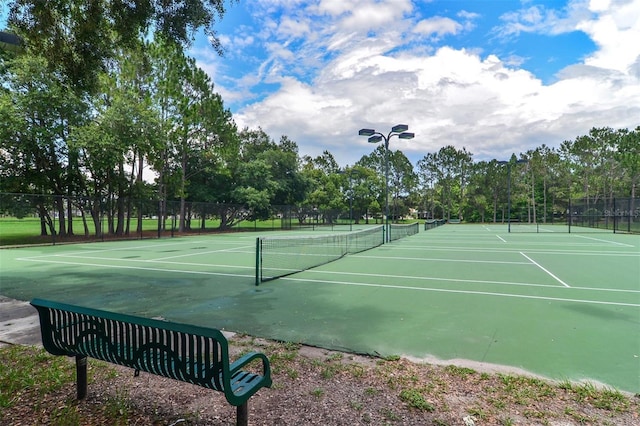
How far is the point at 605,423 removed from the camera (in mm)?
2488

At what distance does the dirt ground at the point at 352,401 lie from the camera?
2.56m

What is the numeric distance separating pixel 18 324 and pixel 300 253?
30.3 ft

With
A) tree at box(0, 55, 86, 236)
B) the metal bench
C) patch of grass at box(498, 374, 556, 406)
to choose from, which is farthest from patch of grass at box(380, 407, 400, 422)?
tree at box(0, 55, 86, 236)

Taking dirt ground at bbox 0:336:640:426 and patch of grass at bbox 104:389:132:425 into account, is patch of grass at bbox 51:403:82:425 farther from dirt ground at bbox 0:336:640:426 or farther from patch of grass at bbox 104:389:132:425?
patch of grass at bbox 104:389:132:425

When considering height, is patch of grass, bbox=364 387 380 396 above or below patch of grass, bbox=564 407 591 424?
below

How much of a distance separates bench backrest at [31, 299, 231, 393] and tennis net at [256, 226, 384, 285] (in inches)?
192

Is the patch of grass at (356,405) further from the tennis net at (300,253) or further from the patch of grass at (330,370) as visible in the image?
the tennis net at (300,253)

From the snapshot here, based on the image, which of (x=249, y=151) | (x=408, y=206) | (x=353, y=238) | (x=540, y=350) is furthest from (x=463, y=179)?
(x=540, y=350)

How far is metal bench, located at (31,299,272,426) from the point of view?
7.18 ft

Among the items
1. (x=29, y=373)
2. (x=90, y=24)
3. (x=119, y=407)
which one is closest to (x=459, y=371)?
(x=119, y=407)

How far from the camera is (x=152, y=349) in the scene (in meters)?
2.45

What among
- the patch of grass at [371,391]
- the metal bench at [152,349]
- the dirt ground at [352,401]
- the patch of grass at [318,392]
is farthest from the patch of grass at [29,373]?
the patch of grass at [371,391]

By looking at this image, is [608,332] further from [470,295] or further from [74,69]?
[74,69]

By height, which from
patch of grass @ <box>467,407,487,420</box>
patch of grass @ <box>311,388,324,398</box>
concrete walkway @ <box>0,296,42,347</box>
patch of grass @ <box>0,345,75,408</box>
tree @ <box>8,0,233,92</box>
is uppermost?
tree @ <box>8,0,233,92</box>
